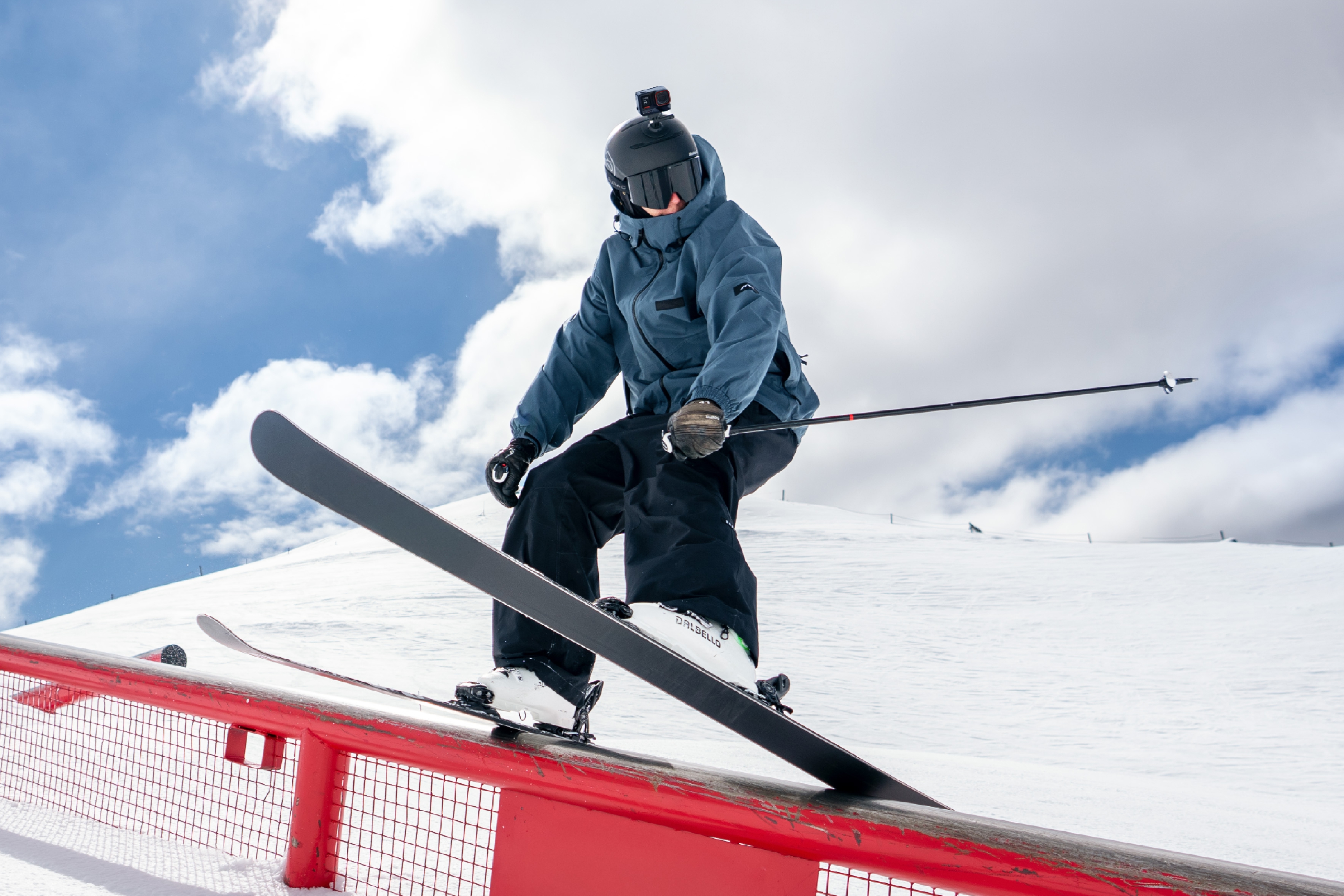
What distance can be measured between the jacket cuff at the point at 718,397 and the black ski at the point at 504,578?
633mm

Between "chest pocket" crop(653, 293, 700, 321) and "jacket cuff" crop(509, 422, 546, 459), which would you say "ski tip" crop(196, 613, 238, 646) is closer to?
"jacket cuff" crop(509, 422, 546, 459)

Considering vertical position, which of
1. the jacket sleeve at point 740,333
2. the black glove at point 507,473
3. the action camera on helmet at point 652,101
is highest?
the action camera on helmet at point 652,101

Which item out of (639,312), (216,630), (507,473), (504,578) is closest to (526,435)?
(507,473)

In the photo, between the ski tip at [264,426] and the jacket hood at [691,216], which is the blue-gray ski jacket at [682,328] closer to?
the jacket hood at [691,216]

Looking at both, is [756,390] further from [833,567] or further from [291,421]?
[833,567]

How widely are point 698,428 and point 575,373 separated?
794mm

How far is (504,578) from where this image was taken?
1256 mm

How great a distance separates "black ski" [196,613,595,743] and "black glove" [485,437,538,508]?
2.05 feet

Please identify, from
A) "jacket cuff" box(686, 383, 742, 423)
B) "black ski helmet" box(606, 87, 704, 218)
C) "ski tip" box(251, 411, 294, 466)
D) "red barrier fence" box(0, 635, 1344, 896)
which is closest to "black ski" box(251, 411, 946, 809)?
"ski tip" box(251, 411, 294, 466)

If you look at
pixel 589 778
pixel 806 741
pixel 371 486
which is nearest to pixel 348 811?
pixel 589 778

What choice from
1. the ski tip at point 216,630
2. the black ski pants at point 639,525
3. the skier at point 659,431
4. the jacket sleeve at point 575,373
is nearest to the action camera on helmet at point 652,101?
the skier at point 659,431

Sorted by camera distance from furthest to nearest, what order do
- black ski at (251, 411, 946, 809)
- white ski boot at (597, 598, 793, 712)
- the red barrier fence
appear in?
white ski boot at (597, 598, 793, 712) → black ski at (251, 411, 946, 809) → the red barrier fence

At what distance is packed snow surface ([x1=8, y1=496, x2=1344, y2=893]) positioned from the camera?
3416mm

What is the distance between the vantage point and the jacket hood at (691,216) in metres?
2.09
